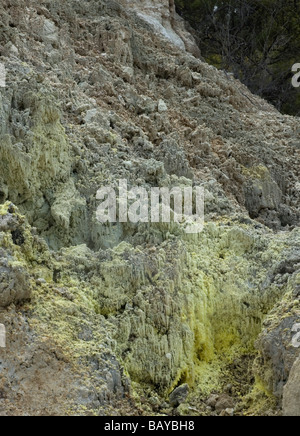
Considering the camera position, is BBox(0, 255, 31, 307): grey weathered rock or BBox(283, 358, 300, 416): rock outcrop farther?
BBox(0, 255, 31, 307): grey weathered rock

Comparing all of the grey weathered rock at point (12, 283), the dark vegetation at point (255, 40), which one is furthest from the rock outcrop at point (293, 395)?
the dark vegetation at point (255, 40)

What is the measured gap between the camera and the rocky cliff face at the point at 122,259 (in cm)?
272

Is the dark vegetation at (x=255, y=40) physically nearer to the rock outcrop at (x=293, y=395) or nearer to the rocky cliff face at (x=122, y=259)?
the rocky cliff face at (x=122, y=259)

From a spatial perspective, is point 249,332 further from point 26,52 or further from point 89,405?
point 26,52

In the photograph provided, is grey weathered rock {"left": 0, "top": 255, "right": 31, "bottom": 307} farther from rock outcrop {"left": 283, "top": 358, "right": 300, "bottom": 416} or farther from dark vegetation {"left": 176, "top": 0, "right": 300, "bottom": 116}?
dark vegetation {"left": 176, "top": 0, "right": 300, "bottom": 116}

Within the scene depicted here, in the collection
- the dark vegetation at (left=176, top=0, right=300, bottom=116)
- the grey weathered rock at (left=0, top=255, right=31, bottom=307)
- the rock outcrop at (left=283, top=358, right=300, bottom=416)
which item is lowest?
the rock outcrop at (left=283, top=358, right=300, bottom=416)

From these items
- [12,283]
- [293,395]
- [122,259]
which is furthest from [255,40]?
[293,395]

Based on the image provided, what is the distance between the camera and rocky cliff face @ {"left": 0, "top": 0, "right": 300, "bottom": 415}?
8.93 feet

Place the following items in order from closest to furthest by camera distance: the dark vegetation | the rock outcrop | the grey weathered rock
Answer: the rock outcrop
the grey weathered rock
the dark vegetation

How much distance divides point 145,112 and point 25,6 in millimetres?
1649

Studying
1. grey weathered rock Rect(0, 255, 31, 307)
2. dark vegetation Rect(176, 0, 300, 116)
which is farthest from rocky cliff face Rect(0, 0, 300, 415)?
dark vegetation Rect(176, 0, 300, 116)

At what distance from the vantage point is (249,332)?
3.60 meters

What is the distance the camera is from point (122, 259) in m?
3.39

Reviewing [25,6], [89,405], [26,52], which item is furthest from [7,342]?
[25,6]
